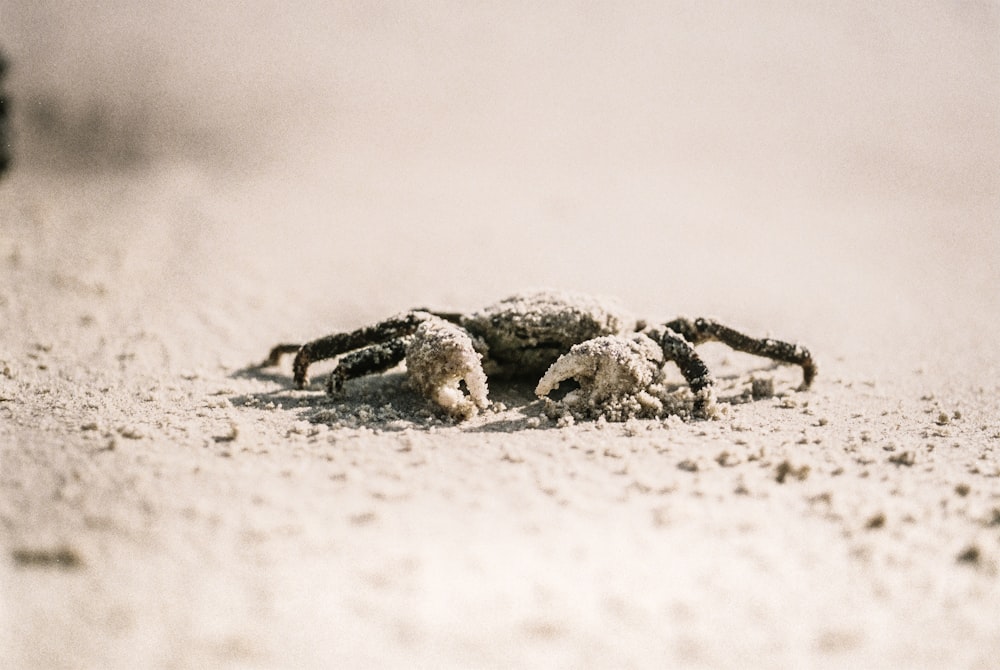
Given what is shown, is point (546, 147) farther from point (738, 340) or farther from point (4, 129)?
point (4, 129)

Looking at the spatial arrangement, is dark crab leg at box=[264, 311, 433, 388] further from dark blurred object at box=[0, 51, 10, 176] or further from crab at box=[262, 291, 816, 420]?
dark blurred object at box=[0, 51, 10, 176]

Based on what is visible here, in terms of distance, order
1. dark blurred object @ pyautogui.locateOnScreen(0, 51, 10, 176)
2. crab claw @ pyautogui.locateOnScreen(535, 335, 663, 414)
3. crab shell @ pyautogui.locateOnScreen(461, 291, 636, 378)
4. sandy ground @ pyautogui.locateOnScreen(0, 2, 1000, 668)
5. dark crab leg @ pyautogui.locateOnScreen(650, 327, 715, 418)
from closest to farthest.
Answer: sandy ground @ pyautogui.locateOnScreen(0, 2, 1000, 668) → crab claw @ pyautogui.locateOnScreen(535, 335, 663, 414) → dark crab leg @ pyautogui.locateOnScreen(650, 327, 715, 418) → crab shell @ pyautogui.locateOnScreen(461, 291, 636, 378) → dark blurred object @ pyautogui.locateOnScreen(0, 51, 10, 176)


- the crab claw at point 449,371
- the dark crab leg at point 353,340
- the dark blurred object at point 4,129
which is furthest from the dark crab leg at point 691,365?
the dark blurred object at point 4,129

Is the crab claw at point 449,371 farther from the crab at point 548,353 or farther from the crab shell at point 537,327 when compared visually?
the crab shell at point 537,327

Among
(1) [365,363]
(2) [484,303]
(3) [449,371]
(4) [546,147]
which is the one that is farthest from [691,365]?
(4) [546,147]

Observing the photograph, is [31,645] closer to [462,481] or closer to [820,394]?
[462,481]

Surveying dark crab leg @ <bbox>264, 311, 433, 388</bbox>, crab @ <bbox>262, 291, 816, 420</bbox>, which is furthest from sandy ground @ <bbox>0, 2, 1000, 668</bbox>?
dark crab leg @ <bbox>264, 311, 433, 388</bbox>

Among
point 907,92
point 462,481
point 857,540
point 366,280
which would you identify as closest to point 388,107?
point 366,280
